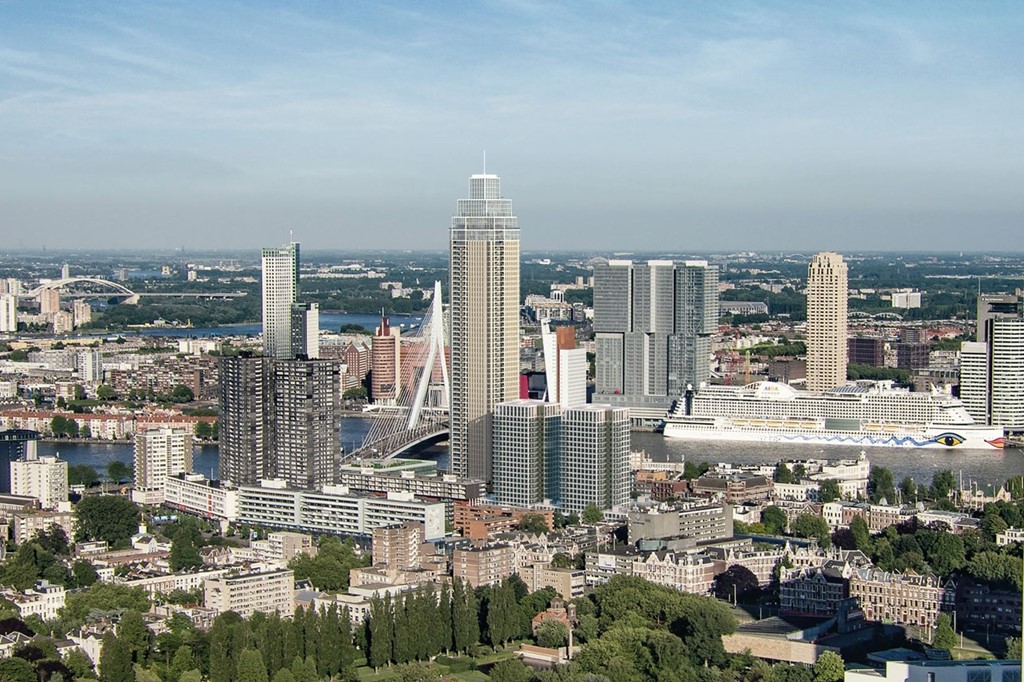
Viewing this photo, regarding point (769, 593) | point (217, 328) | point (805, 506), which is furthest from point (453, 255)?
point (217, 328)

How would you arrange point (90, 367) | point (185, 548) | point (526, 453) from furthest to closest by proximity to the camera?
point (90, 367) < point (526, 453) < point (185, 548)

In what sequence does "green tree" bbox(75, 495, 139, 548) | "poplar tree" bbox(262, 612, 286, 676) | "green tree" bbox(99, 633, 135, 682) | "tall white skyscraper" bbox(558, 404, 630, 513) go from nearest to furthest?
"green tree" bbox(99, 633, 135, 682), "poplar tree" bbox(262, 612, 286, 676), "green tree" bbox(75, 495, 139, 548), "tall white skyscraper" bbox(558, 404, 630, 513)

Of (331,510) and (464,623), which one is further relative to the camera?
(331,510)

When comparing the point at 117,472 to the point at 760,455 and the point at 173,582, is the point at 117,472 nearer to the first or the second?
the point at 173,582

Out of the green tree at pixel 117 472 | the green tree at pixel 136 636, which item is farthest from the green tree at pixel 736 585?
the green tree at pixel 117 472

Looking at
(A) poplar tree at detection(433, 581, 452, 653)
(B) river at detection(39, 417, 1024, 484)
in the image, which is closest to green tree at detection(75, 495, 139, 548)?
(B) river at detection(39, 417, 1024, 484)

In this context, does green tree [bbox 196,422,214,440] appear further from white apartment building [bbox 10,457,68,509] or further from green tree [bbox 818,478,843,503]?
green tree [bbox 818,478,843,503]

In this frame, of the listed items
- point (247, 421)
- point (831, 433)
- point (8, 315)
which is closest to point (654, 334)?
point (831, 433)
